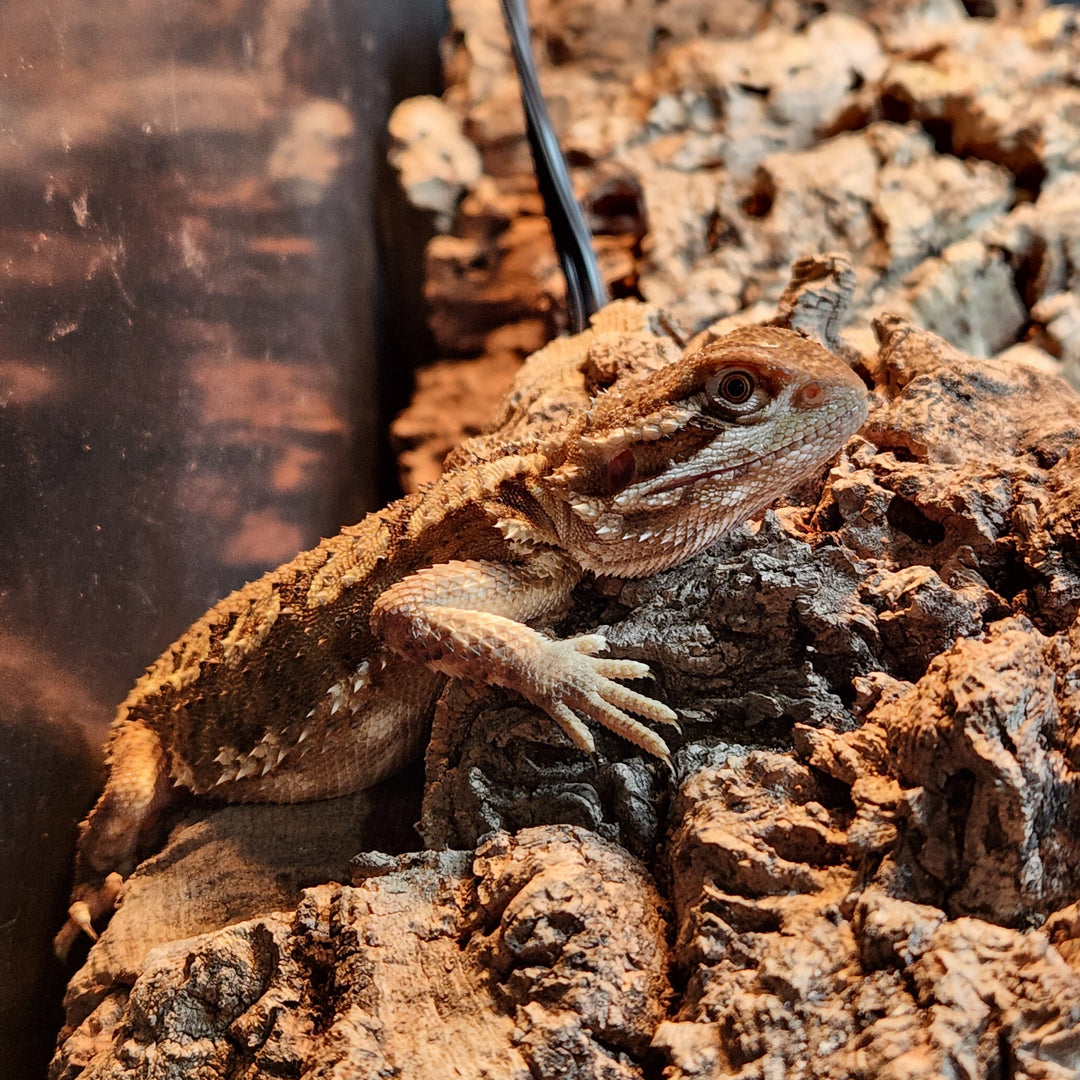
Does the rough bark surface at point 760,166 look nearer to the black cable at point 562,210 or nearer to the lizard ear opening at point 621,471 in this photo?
the black cable at point 562,210

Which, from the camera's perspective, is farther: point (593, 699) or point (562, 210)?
point (562, 210)

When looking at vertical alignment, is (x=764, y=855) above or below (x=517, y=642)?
below

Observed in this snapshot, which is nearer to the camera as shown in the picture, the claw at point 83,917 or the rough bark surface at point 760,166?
the claw at point 83,917

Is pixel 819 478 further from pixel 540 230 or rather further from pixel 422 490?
pixel 540 230

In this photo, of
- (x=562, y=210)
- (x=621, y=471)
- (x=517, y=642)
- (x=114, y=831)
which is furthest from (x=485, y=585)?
(x=562, y=210)

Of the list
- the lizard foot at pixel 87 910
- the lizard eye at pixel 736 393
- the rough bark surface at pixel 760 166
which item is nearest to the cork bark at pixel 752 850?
the lizard foot at pixel 87 910

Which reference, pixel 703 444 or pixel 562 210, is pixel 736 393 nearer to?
pixel 703 444
